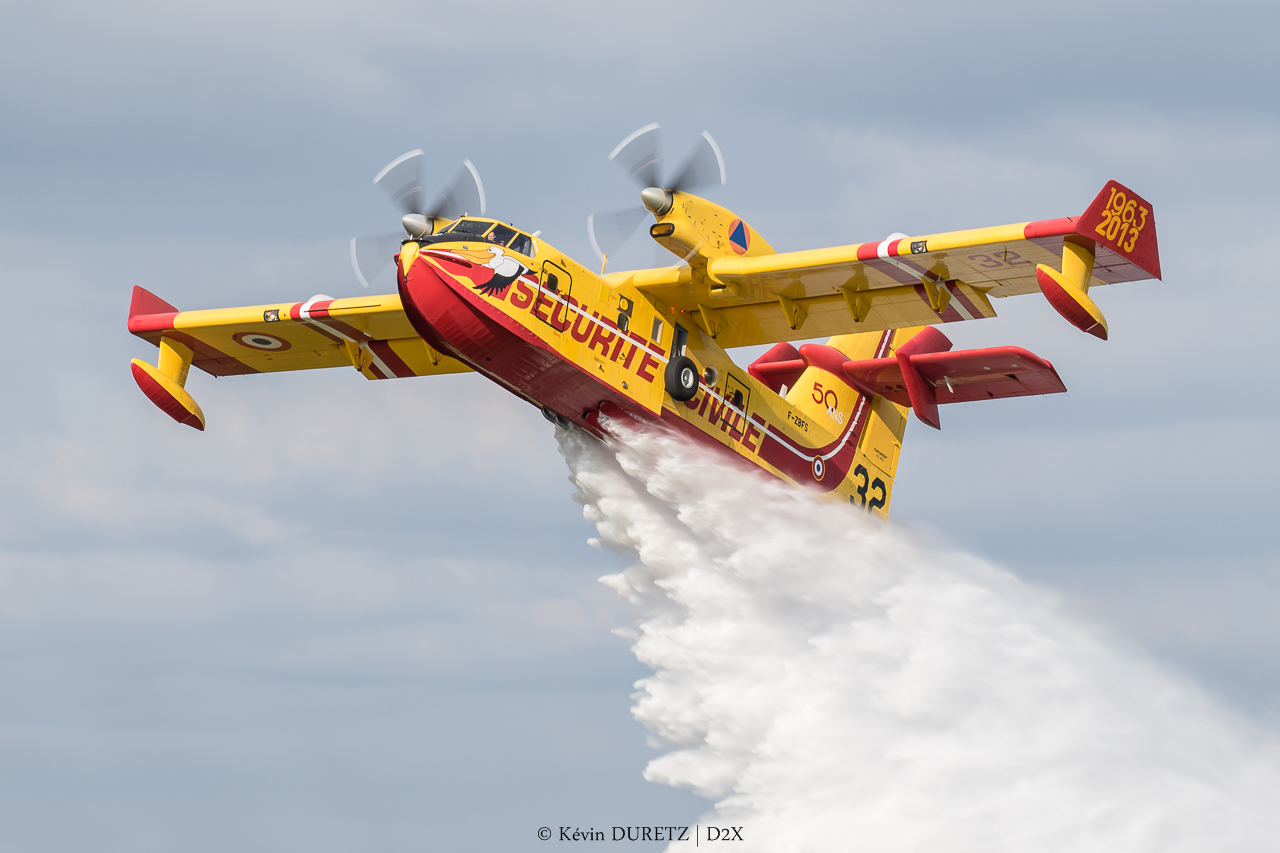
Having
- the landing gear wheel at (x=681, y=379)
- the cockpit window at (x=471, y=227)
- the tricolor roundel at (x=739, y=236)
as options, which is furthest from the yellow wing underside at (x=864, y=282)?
the cockpit window at (x=471, y=227)

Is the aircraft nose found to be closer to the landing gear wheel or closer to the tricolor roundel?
the tricolor roundel

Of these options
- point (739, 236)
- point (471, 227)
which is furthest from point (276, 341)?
point (739, 236)

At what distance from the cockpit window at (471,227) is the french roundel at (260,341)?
5264 millimetres

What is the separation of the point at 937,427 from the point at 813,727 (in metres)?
4.49

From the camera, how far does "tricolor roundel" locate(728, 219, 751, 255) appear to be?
19.2 m

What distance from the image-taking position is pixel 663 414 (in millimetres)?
19438

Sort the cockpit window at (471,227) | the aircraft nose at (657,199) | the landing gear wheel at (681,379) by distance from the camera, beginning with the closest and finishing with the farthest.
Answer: the cockpit window at (471,227) → the aircraft nose at (657,199) → the landing gear wheel at (681,379)

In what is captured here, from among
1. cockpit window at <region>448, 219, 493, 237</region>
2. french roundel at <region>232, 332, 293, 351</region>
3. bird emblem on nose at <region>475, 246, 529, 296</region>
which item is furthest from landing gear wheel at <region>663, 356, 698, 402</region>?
french roundel at <region>232, 332, 293, 351</region>

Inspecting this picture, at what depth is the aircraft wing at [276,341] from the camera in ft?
69.9

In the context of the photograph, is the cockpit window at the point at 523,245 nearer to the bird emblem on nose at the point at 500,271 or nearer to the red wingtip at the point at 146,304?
the bird emblem on nose at the point at 500,271

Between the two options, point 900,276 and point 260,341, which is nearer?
point 900,276

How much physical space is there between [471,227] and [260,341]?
579 cm

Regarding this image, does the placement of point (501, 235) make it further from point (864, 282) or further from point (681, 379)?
point (864, 282)

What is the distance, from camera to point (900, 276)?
18.8 meters
